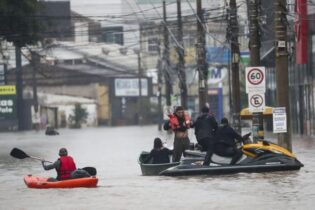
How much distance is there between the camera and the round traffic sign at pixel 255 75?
2620 cm

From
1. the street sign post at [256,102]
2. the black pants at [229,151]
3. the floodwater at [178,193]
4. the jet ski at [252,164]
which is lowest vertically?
the floodwater at [178,193]

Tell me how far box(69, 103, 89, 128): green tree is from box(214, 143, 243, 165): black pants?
3113 inches

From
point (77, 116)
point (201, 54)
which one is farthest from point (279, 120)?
point (77, 116)

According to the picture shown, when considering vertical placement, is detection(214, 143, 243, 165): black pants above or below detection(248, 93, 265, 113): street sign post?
below

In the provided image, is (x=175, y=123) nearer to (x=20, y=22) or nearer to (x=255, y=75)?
(x=255, y=75)

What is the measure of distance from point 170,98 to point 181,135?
138ft

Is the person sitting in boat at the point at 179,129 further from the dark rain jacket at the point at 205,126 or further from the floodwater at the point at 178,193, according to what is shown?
the floodwater at the point at 178,193

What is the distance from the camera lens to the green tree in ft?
332

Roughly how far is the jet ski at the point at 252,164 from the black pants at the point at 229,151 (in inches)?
4.4

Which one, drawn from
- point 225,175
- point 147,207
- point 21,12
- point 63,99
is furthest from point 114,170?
point 63,99

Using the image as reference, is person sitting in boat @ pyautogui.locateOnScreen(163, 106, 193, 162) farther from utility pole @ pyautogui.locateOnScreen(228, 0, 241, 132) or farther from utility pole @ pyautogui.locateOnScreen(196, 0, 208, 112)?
utility pole @ pyautogui.locateOnScreen(196, 0, 208, 112)

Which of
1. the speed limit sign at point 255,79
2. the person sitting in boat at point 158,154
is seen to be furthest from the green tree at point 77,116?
the person sitting in boat at point 158,154

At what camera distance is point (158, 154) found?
78.5 feet

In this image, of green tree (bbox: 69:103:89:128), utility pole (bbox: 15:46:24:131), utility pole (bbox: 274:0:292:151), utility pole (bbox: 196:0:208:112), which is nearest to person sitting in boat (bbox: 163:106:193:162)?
utility pole (bbox: 274:0:292:151)
